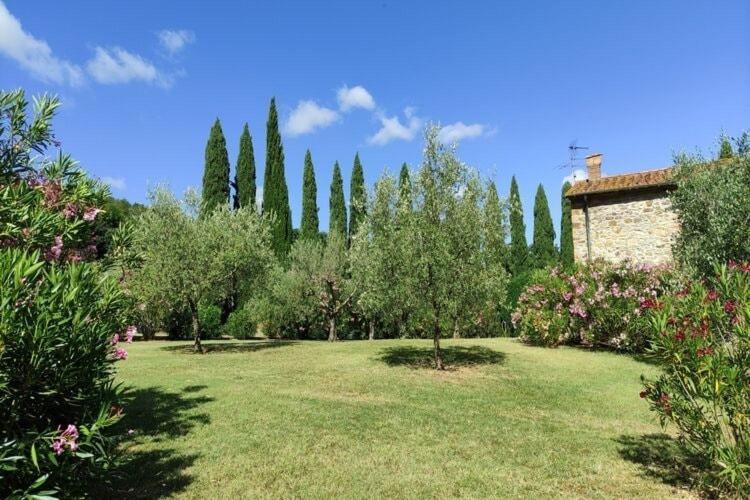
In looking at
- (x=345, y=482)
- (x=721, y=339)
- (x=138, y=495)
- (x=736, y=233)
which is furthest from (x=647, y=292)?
(x=138, y=495)

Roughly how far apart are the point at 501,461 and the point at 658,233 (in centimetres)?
1702

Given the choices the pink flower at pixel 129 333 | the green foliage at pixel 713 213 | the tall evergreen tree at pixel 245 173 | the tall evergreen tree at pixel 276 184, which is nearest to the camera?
the pink flower at pixel 129 333

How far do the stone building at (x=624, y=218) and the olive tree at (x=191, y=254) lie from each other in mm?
14485

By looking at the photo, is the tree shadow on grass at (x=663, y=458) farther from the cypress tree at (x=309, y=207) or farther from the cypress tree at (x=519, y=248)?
the cypress tree at (x=519, y=248)

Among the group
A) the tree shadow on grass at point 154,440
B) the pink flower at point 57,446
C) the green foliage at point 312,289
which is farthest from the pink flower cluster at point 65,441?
the green foliage at point 312,289

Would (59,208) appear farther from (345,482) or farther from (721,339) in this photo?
(721,339)

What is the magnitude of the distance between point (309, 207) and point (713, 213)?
30.0 meters

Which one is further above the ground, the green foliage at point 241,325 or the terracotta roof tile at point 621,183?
the terracotta roof tile at point 621,183

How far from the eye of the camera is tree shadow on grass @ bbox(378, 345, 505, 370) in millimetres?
13759

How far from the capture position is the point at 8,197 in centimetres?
448

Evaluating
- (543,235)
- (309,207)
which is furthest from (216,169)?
(543,235)

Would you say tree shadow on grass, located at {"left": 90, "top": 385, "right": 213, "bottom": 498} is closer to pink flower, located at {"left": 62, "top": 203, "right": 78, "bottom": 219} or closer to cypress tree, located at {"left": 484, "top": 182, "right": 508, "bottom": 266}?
pink flower, located at {"left": 62, "top": 203, "right": 78, "bottom": 219}

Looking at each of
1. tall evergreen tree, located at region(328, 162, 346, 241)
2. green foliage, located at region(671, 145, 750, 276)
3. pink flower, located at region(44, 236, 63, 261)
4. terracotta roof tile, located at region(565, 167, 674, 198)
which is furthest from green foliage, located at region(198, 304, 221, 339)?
green foliage, located at region(671, 145, 750, 276)

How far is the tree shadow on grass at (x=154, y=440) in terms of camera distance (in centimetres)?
529
